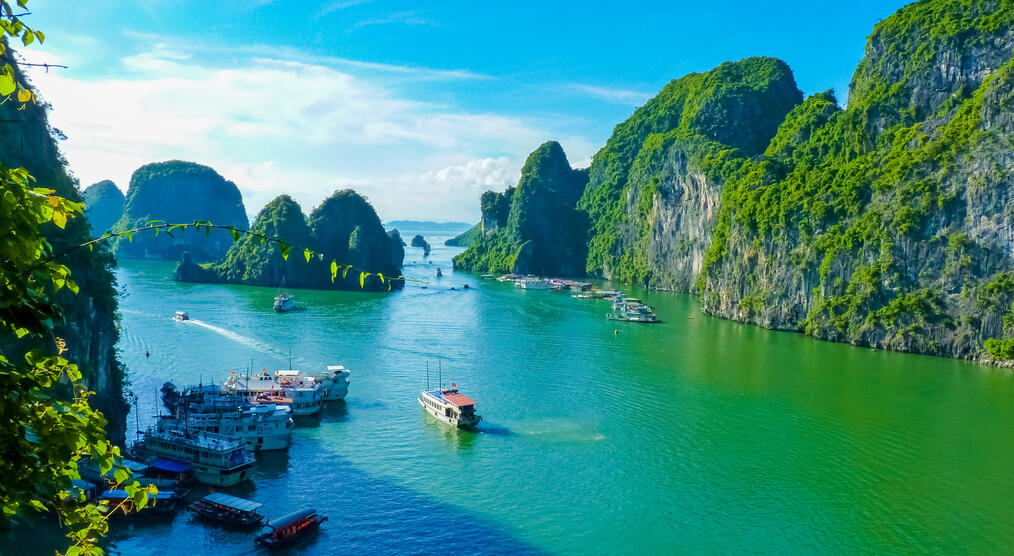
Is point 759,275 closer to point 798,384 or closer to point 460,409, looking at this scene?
point 798,384

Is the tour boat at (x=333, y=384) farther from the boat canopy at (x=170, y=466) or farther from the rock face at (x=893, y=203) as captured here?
the rock face at (x=893, y=203)

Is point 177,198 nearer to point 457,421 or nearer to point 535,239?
point 535,239

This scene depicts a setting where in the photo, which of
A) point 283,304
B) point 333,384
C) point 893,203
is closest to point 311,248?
point 283,304

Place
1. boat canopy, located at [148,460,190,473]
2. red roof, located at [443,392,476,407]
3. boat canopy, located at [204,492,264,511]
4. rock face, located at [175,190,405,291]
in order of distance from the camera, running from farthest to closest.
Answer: rock face, located at [175,190,405,291] < red roof, located at [443,392,476,407] < boat canopy, located at [148,460,190,473] < boat canopy, located at [204,492,264,511]

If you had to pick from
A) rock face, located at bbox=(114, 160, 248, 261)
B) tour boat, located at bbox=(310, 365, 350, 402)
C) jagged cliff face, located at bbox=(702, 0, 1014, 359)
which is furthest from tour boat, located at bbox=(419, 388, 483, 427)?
rock face, located at bbox=(114, 160, 248, 261)

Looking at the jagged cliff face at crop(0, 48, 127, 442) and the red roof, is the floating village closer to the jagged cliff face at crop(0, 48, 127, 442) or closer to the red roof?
the red roof

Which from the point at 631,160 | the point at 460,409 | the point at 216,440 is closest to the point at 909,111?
the point at 460,409

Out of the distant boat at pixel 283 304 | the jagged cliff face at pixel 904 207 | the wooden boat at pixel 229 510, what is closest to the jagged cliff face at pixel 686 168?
the jagged cliff face at pixel 904 207
